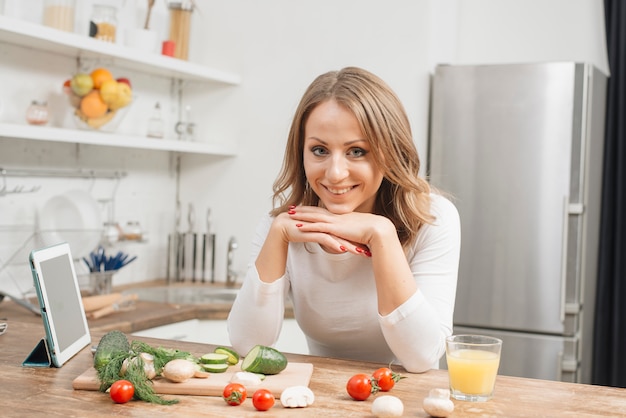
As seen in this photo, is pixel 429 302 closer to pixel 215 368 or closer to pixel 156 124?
pixel 215 368

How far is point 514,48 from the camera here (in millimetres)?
4047

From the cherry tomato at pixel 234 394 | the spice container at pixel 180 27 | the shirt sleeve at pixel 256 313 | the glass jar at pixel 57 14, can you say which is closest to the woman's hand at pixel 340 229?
the shirt sleeve at pixel 256 313

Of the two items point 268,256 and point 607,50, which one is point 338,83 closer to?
point 268,256

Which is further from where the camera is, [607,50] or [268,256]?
[607,50]

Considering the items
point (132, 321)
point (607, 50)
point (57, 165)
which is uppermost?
point (607, 50)

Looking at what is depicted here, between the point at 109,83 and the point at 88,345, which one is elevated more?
the point at 109,83

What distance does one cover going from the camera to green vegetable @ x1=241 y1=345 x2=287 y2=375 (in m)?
1.51

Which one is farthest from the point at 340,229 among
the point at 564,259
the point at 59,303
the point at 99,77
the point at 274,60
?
the point at 274,60

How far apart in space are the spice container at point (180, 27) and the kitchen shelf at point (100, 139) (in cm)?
46

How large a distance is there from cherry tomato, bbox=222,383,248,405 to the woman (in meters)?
0.43

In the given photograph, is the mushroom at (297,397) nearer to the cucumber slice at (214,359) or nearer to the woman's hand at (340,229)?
the cucumber slice at (214,359)

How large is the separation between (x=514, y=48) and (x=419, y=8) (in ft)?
2.54

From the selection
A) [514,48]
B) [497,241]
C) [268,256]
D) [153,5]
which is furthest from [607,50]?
[268,256]

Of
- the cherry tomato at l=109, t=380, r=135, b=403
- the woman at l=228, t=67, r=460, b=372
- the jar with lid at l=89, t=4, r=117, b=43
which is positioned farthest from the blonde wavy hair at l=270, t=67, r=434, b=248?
the jar with lid at l=89, t=4, r=117, b=43
